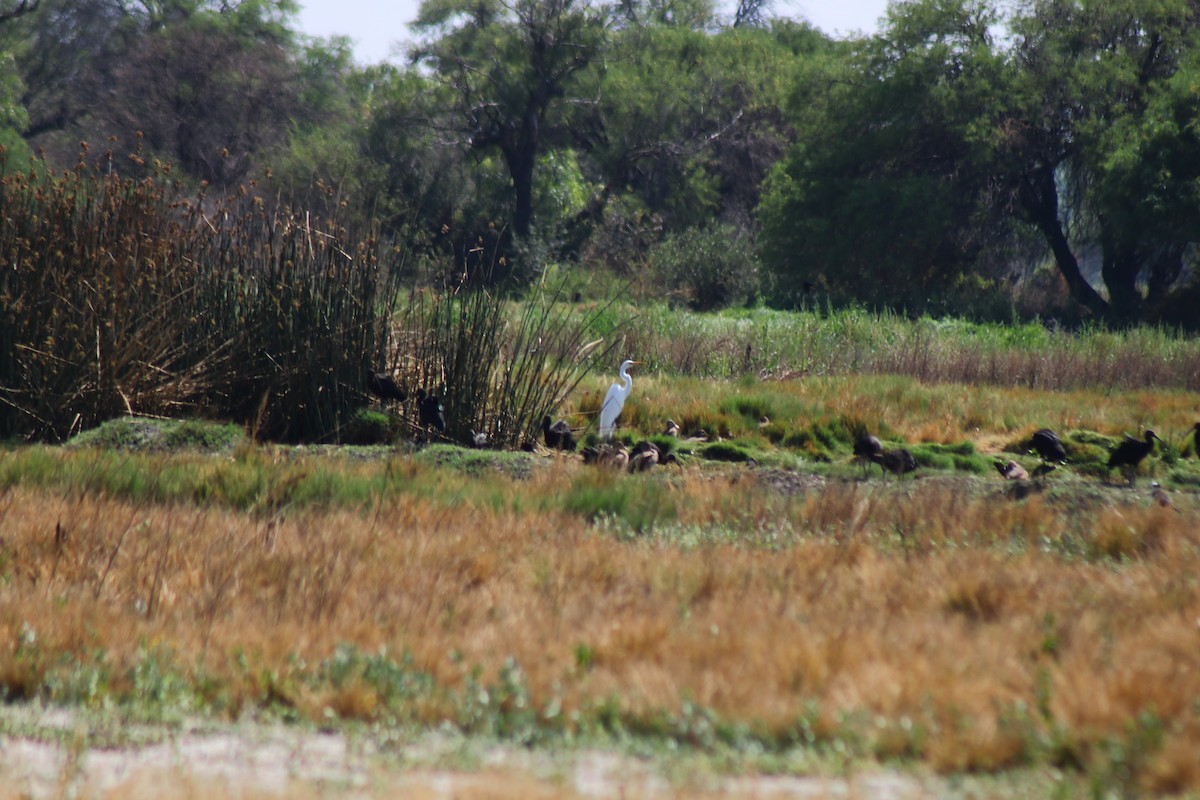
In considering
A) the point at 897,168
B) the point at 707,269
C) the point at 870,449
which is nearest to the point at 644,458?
the point at 870,449

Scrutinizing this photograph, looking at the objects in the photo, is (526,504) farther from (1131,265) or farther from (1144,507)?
(1131,265)

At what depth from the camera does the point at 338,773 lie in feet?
11.7

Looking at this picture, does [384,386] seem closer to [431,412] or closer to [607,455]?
[431,412]

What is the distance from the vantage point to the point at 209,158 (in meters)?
40.9

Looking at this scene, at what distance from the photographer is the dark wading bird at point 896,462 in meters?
10.1

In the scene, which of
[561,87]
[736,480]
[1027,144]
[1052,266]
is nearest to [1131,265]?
[1027,144]

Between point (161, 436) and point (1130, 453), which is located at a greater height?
point (1130, 453)

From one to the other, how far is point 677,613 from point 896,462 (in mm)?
5530

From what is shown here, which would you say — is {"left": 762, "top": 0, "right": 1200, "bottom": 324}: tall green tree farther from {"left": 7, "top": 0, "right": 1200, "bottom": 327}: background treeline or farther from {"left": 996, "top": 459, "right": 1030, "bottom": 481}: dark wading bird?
{"left": 996, "top": 459, "right": 1030, "bottom": 481}: dark wading bird

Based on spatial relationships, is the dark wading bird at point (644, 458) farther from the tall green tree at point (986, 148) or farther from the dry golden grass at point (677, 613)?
the tall green tree at point (986, 148)

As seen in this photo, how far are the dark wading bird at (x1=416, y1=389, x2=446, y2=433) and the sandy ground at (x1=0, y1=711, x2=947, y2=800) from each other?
696 centimetres

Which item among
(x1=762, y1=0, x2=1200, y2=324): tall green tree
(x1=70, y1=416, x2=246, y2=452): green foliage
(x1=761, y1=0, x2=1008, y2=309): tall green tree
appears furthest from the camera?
(x1=761, y1=0, x2=1008, y2=309): tall green tree

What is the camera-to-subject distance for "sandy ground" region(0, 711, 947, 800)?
10.9 feet

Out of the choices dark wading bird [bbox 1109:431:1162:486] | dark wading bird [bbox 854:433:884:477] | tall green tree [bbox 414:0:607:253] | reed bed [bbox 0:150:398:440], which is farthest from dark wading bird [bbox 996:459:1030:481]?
tall green tree [bbox 414:0:607:253]
